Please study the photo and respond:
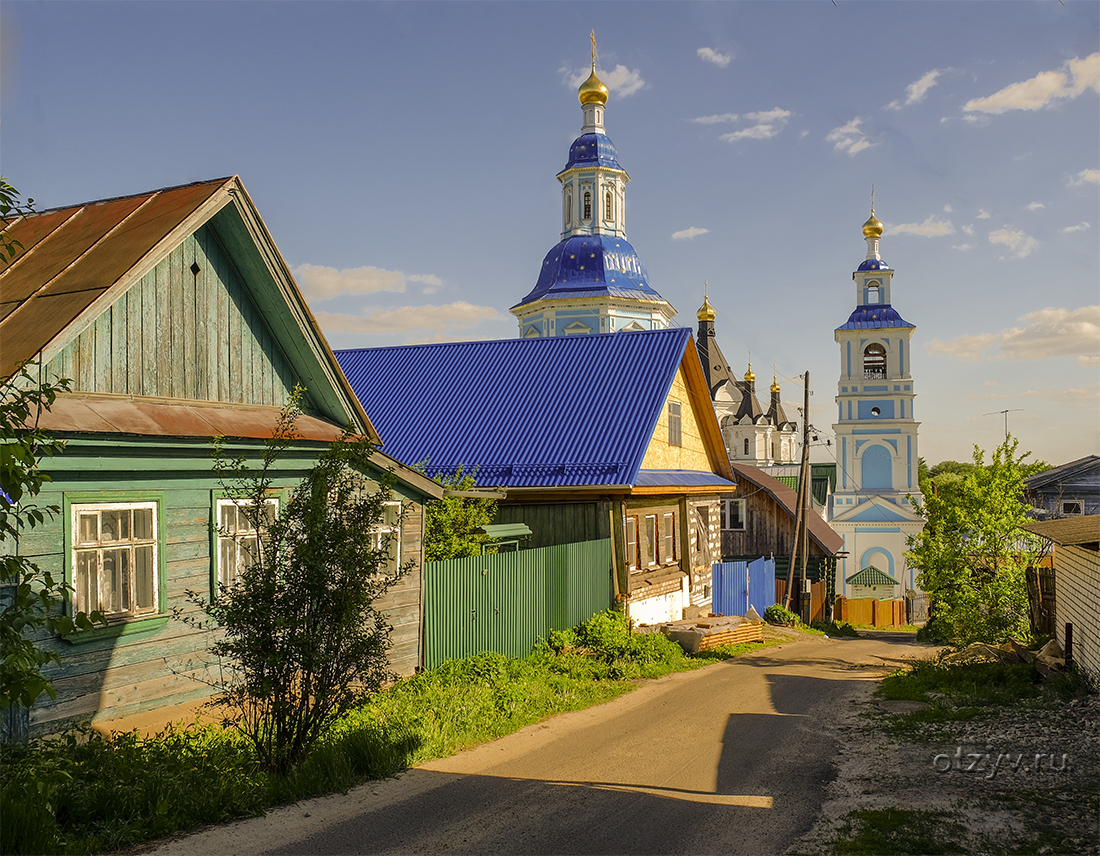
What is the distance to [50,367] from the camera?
8789 mm

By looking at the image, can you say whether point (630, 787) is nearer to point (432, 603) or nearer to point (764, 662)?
point (432, 603)

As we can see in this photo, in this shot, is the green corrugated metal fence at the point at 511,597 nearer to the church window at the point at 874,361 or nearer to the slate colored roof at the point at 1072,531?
the slate colored roof at the point at 1072,531

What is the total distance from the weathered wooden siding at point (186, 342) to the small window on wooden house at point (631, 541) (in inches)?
339

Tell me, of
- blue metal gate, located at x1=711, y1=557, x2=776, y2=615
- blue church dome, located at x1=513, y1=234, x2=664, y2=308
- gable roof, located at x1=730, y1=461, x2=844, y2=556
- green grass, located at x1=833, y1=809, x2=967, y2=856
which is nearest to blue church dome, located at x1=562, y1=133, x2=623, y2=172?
blue church dome, located at x1=513, y1=234, x2=664, y2=308

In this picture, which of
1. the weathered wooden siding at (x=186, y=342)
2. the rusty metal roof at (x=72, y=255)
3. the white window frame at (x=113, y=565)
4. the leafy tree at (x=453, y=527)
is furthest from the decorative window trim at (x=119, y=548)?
the leafy tree at (x=453, y=527)

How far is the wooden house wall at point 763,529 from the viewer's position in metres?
35.0

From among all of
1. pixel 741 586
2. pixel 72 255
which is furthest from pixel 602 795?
pixel 741 586

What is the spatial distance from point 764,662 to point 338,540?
12.1m

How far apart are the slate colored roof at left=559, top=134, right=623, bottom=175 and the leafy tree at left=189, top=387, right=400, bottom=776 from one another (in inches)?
1506

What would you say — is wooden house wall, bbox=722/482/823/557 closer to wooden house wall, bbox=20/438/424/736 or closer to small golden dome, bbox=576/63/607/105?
small golden dome, bbox=576/63/607/105

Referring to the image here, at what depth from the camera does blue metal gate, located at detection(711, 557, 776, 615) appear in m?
24.2

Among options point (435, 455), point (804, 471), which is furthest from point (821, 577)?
point (435, 455)

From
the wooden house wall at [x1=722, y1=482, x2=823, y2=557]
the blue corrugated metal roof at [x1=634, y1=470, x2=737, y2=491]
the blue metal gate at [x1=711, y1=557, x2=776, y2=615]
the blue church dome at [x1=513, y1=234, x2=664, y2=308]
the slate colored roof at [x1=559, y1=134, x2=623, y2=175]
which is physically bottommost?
the blue metal gate at [x1=711, y1=557, x2=776, y2=615]

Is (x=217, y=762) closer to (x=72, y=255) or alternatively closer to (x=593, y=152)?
(x=72, y=255)
